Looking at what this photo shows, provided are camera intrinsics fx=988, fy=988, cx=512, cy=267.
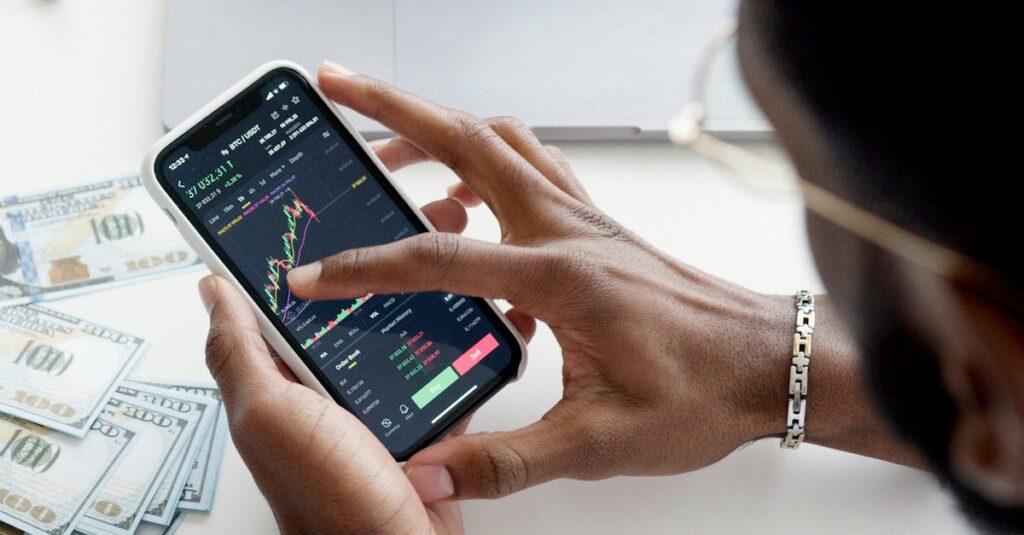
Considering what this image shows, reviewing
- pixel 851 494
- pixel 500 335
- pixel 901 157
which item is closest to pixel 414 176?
pixel 500 335

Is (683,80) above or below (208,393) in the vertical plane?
above

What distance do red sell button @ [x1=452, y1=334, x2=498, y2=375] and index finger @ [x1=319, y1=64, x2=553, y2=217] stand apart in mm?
109

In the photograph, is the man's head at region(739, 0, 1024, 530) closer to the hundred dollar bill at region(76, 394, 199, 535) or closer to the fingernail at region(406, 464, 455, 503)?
the fingernail at region(406, 464, 455, 503)

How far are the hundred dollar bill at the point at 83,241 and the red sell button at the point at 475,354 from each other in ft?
0.92

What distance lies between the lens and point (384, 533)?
70cm

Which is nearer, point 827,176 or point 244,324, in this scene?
point 827,176

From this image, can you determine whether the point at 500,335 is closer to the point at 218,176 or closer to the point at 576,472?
the point at 576,472

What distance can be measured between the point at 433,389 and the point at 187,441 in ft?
0.71

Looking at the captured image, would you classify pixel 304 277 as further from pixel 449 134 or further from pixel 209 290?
pixel 449 134

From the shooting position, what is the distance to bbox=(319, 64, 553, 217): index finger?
0.83 metres

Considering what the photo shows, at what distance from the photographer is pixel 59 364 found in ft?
2.88

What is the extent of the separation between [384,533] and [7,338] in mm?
425

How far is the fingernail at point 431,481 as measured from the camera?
0.73 meters

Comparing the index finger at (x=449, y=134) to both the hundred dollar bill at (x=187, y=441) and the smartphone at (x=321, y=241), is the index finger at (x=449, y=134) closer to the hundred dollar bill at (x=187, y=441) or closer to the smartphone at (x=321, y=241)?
the smartphone at (x=321, y=241)
